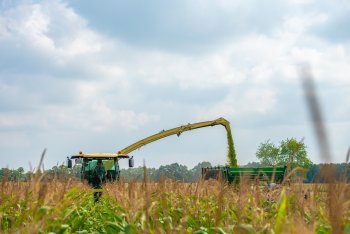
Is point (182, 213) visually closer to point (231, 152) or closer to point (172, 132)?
point (231, 152)

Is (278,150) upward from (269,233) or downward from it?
upward

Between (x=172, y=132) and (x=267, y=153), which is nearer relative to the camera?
(x=172, y=132)

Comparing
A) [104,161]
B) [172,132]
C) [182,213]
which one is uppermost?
[172,132]

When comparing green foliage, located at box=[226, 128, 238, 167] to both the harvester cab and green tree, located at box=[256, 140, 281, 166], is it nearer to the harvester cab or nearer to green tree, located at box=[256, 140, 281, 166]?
the harvester cab

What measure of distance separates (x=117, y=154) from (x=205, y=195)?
1402 centimetres

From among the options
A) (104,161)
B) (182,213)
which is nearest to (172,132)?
(104,161)

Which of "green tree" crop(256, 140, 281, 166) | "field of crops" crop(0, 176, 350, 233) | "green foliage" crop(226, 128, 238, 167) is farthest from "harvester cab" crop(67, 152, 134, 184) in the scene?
"green tree" crop(256, 140, 281, 166)

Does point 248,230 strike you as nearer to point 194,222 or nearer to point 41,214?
point 41,214

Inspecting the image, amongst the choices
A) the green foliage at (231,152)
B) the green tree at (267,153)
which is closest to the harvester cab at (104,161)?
the green foliage at (231,152)

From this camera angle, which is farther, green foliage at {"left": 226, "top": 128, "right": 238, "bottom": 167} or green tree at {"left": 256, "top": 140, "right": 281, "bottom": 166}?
green tree at {"left": 256, "top": 140, "right": 281, "bottom": 166}

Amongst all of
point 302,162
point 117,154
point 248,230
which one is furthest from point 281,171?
point 302,162

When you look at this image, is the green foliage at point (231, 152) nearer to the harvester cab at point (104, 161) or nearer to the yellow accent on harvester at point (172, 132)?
the yellow accent on harvester at point (172, 132)

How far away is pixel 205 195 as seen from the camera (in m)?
8.84

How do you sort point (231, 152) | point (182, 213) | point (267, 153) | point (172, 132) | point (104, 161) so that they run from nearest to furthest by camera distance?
1. point (182, 213)
2. point (104, 161)
3. point (231, 152)
4. point (172, 132)
5. point (267, 153)
